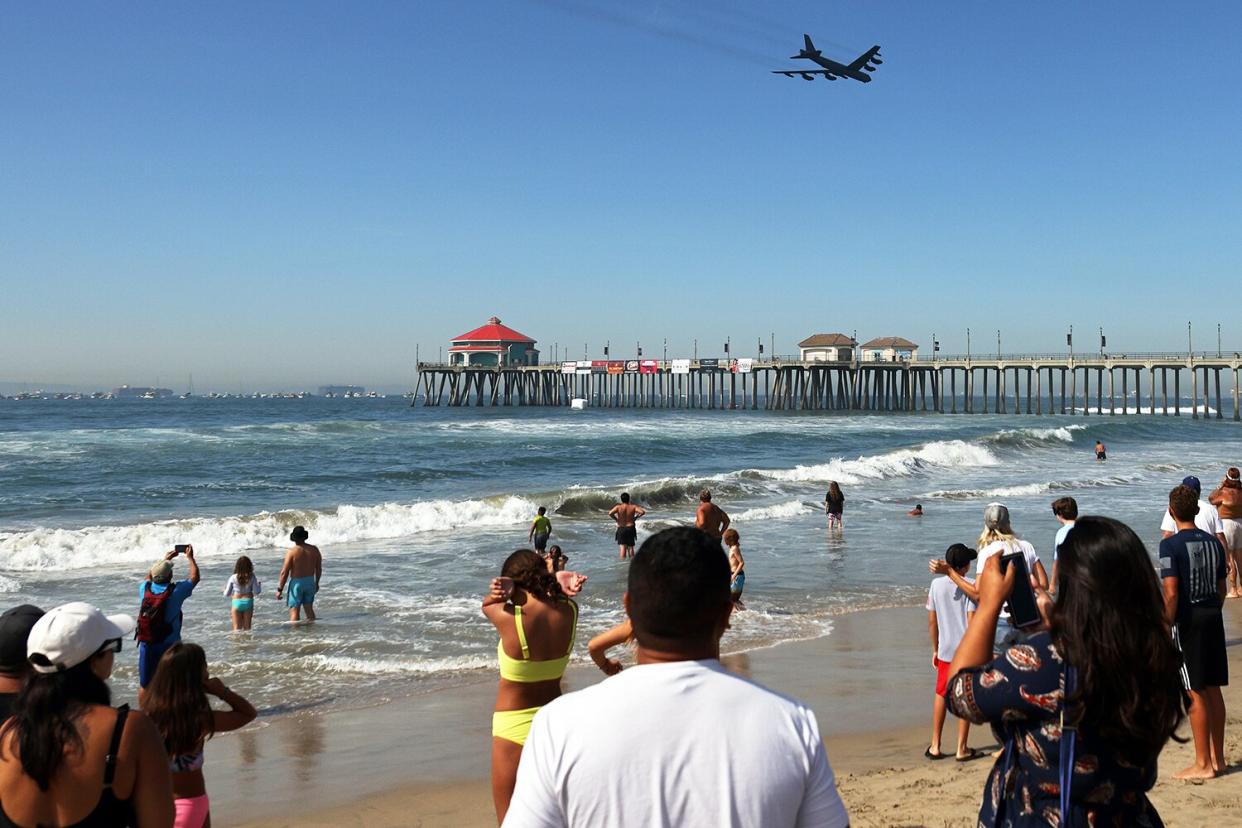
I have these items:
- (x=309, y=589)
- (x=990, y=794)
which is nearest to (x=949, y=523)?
(x=309, y=589)

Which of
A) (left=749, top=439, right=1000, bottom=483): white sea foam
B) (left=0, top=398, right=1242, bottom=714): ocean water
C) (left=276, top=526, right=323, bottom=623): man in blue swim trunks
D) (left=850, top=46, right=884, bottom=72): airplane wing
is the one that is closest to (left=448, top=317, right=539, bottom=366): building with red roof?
(left=0, top=398, right=1242, bottom=714): ocean water

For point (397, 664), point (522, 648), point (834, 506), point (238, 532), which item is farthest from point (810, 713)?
point (238, 532)

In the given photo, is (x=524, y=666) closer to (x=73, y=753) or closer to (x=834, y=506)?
(x=73, y=753)

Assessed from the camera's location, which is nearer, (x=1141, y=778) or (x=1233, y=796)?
(x=1141, y=778)

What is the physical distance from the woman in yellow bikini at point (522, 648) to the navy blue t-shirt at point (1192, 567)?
3175 mm

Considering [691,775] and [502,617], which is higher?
[691,775]

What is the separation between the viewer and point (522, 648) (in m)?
4.30

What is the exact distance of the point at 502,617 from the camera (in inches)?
169

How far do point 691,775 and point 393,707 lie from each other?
686 centimetres

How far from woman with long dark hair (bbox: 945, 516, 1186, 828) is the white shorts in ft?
32.8

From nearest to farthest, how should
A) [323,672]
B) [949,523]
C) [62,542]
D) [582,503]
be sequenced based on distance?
[323,672]
[62,542]
[949,523]
[582,503]

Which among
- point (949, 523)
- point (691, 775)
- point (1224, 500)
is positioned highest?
point (691, 775)

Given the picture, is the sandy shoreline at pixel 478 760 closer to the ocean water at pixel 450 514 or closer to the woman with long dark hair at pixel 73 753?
the ocean water at pixel 450 514

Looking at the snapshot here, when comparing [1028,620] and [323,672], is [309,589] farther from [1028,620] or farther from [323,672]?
[1028,620]
